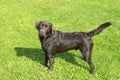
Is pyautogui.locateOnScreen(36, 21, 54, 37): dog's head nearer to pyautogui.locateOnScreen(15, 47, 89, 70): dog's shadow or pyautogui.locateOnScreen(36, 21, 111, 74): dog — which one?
pyautogui.locateOnScreen(36, 21, 111, 74): dog

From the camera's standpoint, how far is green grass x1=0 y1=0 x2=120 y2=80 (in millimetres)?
8977

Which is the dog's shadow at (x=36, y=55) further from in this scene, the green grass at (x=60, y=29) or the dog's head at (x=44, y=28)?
the dog's head at (x=44, y=28)

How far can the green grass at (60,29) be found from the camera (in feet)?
29.5

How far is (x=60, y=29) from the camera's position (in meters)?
13.8

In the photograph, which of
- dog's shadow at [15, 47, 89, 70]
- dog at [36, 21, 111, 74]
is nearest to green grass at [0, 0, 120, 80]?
dog's shadow at [15, 47, 89, 70]

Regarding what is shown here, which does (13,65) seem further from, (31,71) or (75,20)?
(75,20)

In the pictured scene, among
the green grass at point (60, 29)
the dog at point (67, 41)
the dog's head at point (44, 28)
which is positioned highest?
the dog's head at point (44, 28)

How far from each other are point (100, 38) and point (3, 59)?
474 cm

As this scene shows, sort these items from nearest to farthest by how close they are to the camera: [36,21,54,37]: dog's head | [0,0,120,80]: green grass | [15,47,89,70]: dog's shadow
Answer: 1. [36,21,54,37]: dog's head
2. [0,0,120,80]: green grass
3. [15,47,89,70]: dog's shadow

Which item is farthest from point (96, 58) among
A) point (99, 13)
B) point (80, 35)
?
point (99, 13)

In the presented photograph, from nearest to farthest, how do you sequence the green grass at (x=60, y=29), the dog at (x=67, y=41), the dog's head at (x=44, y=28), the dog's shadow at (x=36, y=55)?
the dog's head at (x=44, y=28)
the dog at (x=67, y=41)
the green grass at (x=60, y=29)
the dog's shadow at (x=36, y=55)

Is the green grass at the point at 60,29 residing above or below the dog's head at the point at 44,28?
below

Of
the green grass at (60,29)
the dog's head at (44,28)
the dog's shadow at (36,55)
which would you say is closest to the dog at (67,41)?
the dog's head at (44,28)

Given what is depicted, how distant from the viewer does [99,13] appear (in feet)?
55.0
